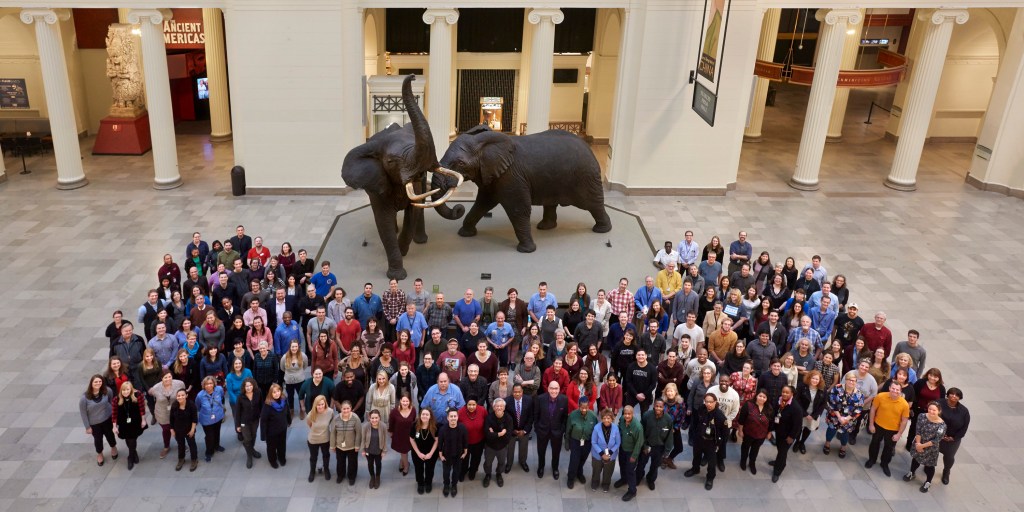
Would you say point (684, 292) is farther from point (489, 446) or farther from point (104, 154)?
point (104, 154)

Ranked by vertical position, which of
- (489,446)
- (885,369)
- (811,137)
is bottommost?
(489,446)

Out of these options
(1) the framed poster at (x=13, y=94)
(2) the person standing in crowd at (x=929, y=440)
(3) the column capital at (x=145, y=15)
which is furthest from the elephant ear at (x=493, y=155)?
(1) the framed poster at (x=13, y=94)

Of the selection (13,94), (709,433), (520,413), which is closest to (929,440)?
(709,433)

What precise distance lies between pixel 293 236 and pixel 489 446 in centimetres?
908

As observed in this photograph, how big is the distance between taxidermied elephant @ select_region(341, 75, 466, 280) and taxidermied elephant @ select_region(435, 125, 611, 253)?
0.46 metres

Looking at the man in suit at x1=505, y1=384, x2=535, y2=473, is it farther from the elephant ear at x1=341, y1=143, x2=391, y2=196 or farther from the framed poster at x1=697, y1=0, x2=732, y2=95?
the framed poster at x1=697, y1=0, x2=732, y2=95

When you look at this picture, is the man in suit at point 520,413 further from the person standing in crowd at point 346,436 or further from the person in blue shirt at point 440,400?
the person standing in crowd at point 346,436

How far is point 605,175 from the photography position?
68.6 feet

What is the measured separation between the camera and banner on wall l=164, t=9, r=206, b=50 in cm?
2320

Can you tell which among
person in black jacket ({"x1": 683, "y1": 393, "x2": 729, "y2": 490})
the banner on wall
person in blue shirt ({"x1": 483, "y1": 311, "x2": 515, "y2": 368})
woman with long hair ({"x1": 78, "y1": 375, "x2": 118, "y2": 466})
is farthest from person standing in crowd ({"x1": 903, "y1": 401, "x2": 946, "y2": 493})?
the banner on wall

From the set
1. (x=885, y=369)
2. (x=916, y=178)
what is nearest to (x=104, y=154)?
(x=885, y=369)

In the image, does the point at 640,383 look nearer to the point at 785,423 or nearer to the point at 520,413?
the point at 520,413

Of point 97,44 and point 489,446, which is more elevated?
point 97,44

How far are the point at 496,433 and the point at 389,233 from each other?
5371 millimetres
